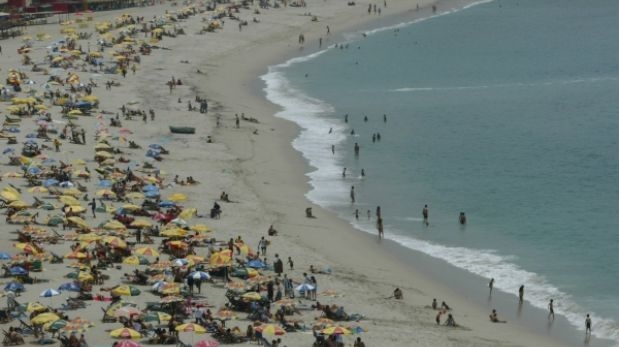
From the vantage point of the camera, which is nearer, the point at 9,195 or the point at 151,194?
the point at 9,195

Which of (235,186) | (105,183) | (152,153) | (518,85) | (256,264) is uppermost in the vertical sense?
(105,183)

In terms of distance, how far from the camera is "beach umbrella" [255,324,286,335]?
1156 inches

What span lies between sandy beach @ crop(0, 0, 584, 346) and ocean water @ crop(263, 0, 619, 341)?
1990mm

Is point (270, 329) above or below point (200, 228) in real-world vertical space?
below

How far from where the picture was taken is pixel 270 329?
96.6ft

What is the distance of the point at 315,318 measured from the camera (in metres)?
32.5

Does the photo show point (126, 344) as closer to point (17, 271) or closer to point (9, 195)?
point (17, 271)

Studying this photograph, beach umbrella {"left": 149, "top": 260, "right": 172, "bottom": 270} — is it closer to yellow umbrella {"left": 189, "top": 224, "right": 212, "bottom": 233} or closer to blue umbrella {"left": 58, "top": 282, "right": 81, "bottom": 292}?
blue umbrella {"left": 58, "top": 282, "right": 81, "bottom": 292}

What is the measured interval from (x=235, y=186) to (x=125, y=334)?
22705 mm

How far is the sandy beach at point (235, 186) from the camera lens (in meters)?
32.8

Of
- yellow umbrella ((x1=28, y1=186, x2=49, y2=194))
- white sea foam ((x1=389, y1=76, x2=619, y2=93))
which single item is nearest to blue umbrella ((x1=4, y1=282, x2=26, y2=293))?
yellow umbrella ((x1=28, y1=186, x2=49, y2=194))

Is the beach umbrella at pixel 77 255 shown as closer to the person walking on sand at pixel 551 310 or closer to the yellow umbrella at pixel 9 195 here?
the yellow umbrella at pixel 9 195

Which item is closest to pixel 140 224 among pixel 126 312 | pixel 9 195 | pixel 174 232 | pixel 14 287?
pixel 174 232

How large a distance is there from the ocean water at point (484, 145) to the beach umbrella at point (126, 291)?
508 inches
